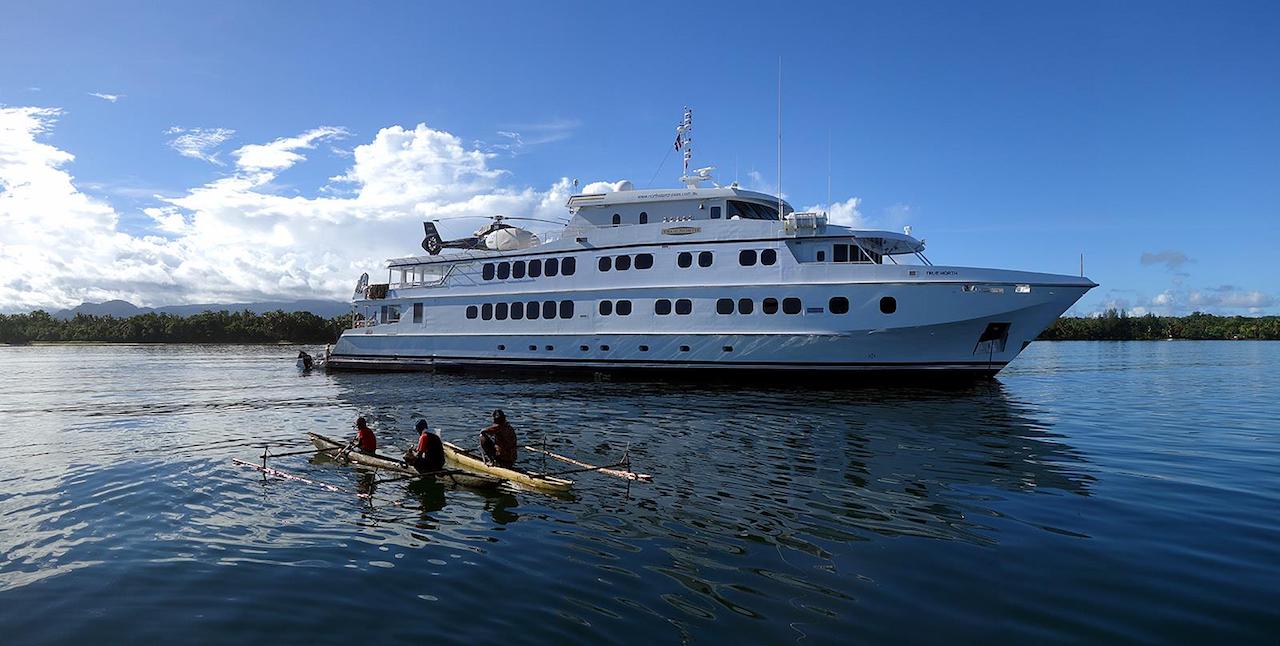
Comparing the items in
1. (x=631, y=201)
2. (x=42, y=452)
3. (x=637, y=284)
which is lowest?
(x=42, y=452)

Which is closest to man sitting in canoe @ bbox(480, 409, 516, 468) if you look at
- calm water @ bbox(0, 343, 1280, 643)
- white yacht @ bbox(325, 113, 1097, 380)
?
calm water @ bbox(0, 343, 1280, 643)

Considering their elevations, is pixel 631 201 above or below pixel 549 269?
above

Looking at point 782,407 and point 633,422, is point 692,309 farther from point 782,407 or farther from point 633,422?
point 633,422

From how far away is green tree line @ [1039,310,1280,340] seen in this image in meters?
115

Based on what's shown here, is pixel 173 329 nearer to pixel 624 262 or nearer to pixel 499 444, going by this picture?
pixel 624 262

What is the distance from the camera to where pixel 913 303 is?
22203 millimetres

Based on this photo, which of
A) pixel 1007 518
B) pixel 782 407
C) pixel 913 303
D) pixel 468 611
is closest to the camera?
pixel 468 611

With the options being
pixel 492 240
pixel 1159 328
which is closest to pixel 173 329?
pixel 492 240

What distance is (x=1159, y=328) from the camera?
12131cm

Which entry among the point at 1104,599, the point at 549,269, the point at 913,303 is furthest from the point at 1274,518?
the point at 549,269

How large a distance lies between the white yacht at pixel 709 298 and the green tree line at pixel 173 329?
7440cm

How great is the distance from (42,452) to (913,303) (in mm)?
22207

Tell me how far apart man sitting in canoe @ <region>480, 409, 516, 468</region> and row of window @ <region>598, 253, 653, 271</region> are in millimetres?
15693

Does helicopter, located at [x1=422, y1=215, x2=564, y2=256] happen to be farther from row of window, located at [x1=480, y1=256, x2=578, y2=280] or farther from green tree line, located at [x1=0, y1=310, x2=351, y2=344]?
green tree line, located at [x1=0, y1=310, x2=351, y2=344]
